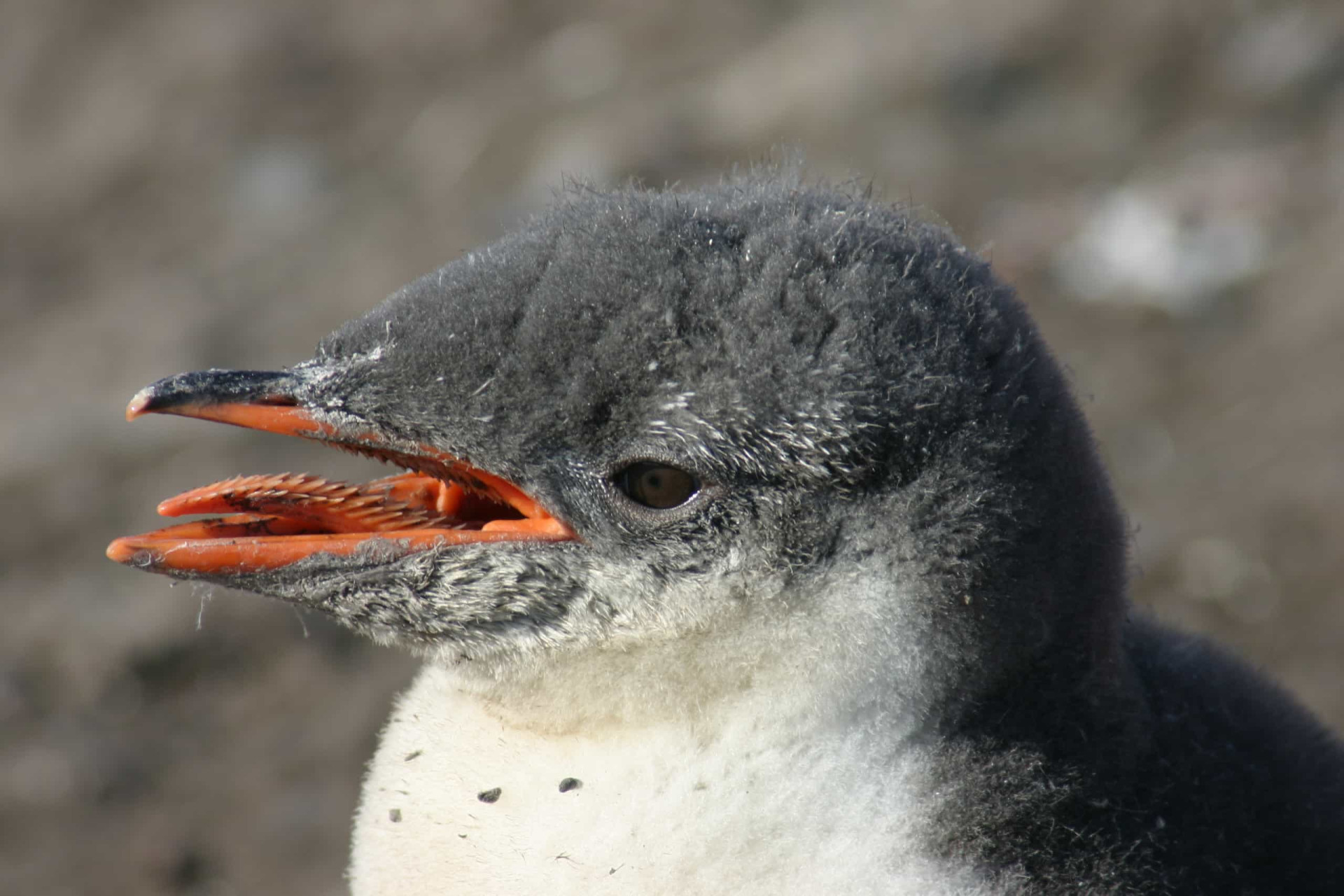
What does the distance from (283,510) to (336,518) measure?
3.8 inches

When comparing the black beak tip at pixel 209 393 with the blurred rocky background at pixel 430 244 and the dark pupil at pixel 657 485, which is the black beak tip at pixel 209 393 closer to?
the dark pupil at pixel 657 485

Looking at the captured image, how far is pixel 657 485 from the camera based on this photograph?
2402 mm

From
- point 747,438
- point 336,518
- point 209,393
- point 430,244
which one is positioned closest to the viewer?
point 747,438

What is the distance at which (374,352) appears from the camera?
249 centimetres

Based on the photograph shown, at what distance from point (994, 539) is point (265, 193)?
22.3 ft

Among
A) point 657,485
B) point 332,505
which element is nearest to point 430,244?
point 332,505

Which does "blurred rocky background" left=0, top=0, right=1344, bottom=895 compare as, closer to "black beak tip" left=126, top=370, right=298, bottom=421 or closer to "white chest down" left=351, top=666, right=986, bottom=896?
"white chest down" left=351, top=666, right=986, bottom=896

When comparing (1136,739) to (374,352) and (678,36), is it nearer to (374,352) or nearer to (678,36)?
(374,352)

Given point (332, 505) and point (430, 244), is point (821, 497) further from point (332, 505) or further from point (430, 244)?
point (430, 244)

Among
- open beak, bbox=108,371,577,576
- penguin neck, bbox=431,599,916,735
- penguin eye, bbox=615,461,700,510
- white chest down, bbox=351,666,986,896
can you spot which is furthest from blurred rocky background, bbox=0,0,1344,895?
penguin eye, bbox=615,461,700,510

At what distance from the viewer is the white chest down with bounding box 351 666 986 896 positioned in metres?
2.35

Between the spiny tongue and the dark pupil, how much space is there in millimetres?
359

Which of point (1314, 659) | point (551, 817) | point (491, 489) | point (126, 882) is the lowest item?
point (551, 817)

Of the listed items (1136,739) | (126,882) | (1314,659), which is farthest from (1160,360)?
(126,882)
